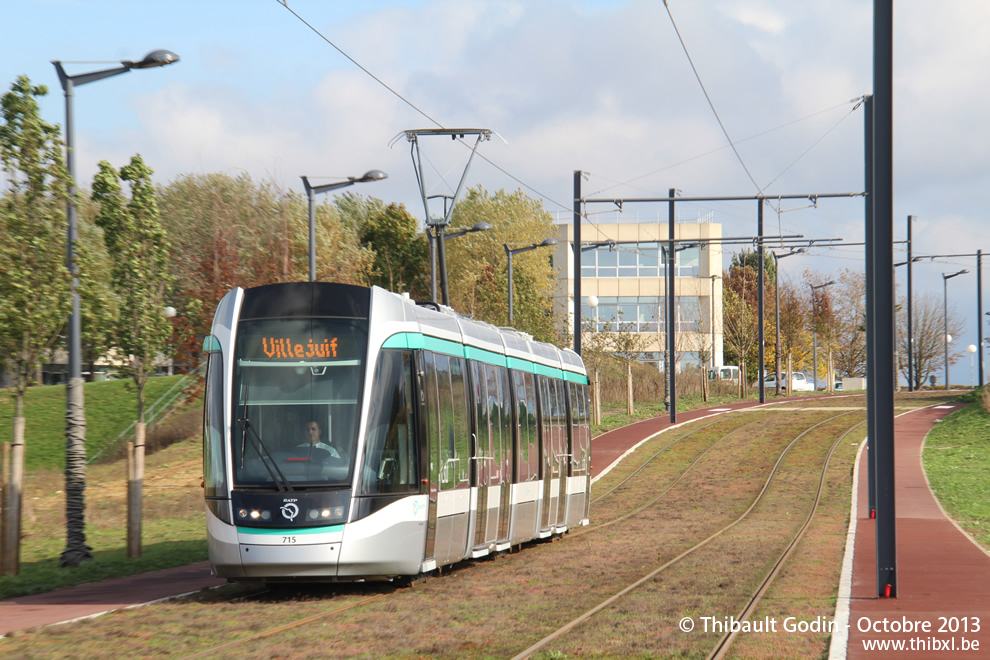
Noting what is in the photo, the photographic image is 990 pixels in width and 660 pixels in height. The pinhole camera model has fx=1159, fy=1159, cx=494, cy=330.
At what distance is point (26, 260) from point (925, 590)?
11547 millimetres

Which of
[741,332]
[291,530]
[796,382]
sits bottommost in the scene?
[796,382]

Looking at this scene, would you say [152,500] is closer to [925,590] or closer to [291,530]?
[291,530]

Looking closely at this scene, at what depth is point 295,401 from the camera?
12.3m

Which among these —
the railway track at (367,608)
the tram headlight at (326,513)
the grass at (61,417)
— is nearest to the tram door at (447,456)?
the railway track at (367,608)

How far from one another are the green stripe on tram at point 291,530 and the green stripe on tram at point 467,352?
6.89ft

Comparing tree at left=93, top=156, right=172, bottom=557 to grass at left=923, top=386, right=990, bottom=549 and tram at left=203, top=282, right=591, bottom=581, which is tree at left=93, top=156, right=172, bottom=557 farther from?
grass at left=923, top=386, right=990, bottom=549

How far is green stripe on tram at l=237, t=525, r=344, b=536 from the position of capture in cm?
1181

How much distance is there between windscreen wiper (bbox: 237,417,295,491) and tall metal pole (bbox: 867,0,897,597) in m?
6.13

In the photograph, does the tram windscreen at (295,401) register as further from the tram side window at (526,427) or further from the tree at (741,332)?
the tree at (741,332)

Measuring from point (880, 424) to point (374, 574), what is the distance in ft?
18.3

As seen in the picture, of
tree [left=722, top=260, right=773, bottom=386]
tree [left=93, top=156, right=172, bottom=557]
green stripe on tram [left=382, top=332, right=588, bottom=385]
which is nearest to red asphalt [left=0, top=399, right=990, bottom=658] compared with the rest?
green stripe on tram [left=382, top=332, right=588, bottom=385]

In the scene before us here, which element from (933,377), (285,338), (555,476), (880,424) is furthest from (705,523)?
(933,377)

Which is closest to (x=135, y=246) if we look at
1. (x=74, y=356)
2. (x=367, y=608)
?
(x=74, y=356)

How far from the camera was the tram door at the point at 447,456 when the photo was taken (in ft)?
43.7
